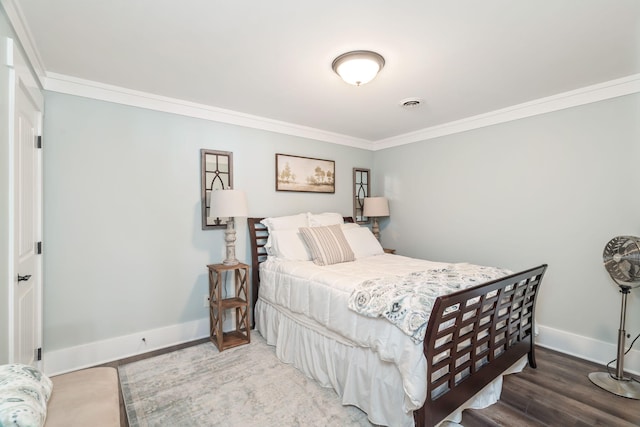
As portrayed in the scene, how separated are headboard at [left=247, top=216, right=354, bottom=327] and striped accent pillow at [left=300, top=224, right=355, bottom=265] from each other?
1.61 ft

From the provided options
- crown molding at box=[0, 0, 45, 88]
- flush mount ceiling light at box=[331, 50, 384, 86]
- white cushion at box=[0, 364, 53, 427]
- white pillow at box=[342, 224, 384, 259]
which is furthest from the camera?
white pillow at box=[342, 224, 384, 259]

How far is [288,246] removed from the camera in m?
3.20

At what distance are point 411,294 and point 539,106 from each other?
2500mm

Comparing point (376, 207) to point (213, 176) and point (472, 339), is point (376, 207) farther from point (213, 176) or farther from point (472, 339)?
point (472, 339)

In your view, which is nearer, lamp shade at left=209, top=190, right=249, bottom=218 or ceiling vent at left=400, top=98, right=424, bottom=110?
lamp shade at left=209, top=190, right=249, bottom=218

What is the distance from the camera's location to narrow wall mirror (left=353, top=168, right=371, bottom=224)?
4.55 metres

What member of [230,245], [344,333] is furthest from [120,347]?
[344,333]

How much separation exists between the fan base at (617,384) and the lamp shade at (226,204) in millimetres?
3191

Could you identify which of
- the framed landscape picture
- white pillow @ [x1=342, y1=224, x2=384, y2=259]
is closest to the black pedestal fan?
white pillow @ [x1=342, y1=224, x2=384, y2=259]

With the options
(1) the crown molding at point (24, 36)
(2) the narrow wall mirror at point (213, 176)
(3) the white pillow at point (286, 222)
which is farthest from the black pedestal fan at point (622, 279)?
(1) the crown molding at point (24, 36)

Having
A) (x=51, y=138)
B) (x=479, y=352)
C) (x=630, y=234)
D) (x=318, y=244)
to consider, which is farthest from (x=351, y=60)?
(x=630, y=234)

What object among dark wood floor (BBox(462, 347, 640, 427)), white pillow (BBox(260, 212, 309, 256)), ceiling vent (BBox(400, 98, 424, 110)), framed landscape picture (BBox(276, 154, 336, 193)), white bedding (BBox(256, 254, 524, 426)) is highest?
ceiling vent (BBox(400, 98, 424, 110))

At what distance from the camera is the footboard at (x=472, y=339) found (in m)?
1.60

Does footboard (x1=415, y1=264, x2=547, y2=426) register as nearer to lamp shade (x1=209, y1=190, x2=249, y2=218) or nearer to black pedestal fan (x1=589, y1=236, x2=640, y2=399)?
black pedestal fan (x1=589, y1=236, x2=640, y2=399)
